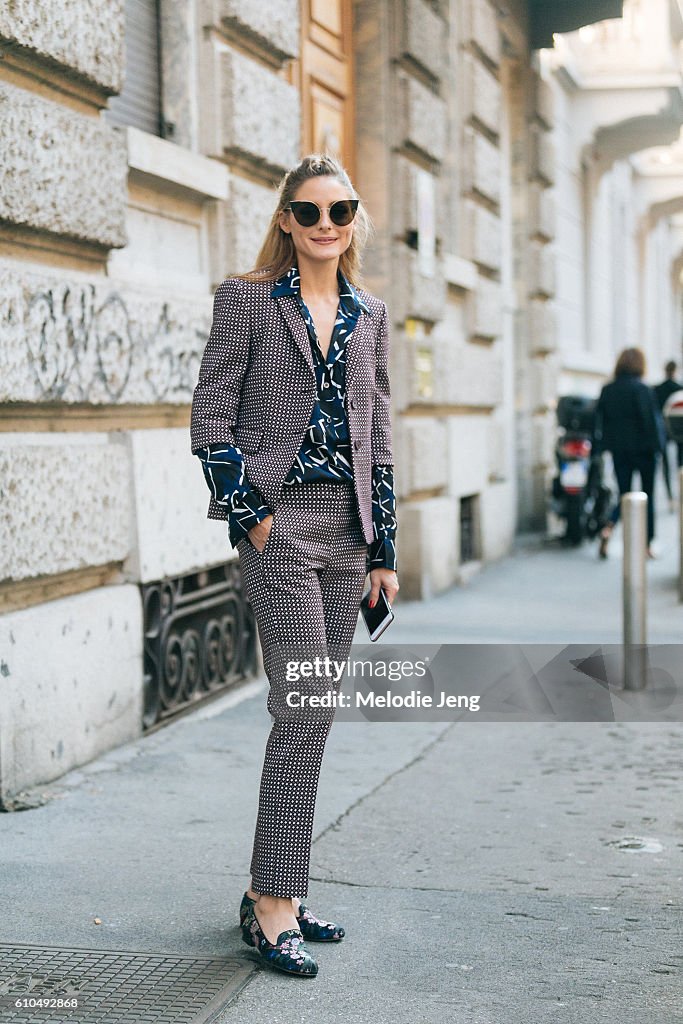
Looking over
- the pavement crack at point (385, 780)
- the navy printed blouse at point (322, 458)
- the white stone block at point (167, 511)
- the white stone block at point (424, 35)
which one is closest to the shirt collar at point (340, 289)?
the navy printed blouse at point (322, 458)

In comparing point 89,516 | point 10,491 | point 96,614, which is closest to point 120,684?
point 96,614

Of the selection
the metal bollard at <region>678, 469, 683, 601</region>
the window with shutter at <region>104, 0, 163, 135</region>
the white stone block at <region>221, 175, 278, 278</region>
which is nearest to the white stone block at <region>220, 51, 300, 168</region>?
the white stone block at <region>221, 175, 278, 278</region>

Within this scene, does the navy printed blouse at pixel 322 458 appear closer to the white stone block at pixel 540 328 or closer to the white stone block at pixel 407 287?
the white stone block at pixel 407 287

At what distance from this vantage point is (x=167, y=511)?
5.68 m

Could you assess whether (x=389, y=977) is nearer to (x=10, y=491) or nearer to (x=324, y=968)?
(x=324, y=968)

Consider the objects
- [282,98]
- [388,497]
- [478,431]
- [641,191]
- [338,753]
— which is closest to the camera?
[388,497]

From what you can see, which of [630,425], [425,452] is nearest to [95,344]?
[425,452]

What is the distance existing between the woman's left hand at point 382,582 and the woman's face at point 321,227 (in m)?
0.75

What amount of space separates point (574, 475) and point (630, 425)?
0.98m

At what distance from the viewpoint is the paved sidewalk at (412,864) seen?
311cm

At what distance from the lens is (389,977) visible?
10.4 ft

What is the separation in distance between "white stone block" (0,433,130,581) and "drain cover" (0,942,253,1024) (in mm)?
1566

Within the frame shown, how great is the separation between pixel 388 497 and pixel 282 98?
3.92 metres

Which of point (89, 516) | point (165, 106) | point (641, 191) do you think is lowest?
point (89, 516)
